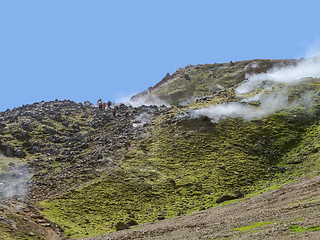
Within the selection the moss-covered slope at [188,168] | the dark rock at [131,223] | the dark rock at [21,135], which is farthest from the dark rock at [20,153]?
the dark rock at [131,223]

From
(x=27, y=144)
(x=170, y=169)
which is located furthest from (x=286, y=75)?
(x=27, y=144)

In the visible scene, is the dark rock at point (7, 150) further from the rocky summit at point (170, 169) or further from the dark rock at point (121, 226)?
the dark rock at point (121, 226)

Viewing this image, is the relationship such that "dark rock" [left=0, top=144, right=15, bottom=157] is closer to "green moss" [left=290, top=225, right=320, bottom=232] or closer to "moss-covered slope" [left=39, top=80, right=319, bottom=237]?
"moss-covered slope" [left=39, top=80, right=319, bottom=237]

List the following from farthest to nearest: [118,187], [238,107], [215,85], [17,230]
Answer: [215,85]
[238,107]
[118,187]
[17,230]

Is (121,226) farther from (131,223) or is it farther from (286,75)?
(286,75)

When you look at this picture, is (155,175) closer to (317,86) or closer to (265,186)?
(265,186)

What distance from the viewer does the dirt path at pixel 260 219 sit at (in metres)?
23.1

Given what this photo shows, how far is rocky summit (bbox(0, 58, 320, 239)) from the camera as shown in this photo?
34375 mm

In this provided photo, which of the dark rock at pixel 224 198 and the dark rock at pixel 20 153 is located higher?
the dark rock at pixel 20 153

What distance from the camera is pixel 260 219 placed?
2828cm

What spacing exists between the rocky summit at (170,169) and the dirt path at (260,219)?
132 mm

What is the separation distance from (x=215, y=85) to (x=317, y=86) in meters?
39.3

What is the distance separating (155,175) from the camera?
5509 cm

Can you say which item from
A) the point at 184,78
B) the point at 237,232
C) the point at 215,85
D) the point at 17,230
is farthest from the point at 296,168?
the point at 184,78
